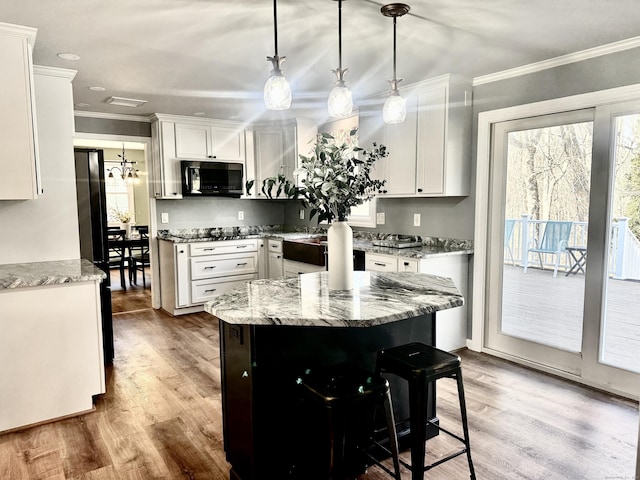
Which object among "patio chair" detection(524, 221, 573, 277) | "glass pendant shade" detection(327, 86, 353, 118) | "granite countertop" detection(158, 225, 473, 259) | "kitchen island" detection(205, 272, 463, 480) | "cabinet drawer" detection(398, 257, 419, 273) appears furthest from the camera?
"granite countertop" detection(158, 225, 473, 259)

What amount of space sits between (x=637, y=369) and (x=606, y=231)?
3.01 feet

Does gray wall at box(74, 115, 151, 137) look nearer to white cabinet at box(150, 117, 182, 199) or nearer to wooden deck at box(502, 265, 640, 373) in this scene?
white cabinet at box(150, 117, 182, 199)

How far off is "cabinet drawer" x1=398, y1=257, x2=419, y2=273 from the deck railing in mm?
780

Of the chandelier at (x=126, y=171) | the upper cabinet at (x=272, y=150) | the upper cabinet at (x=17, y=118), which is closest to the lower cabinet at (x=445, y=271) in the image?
the upper cabinet at (x=272, y=150)

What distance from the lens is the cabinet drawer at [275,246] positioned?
5.21 metres

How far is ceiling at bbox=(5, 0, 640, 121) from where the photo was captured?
229 centimetres

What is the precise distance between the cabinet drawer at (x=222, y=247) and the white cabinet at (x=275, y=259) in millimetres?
201

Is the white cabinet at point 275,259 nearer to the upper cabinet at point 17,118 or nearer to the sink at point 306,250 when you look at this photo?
the sink at point 306,250

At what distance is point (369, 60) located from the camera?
125 inches

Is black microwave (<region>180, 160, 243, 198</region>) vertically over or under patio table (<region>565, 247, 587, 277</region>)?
over

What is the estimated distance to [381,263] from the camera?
376 cm

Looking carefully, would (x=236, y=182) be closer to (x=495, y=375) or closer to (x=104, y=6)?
(x=104, y=6)

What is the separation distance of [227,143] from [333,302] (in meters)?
4.02


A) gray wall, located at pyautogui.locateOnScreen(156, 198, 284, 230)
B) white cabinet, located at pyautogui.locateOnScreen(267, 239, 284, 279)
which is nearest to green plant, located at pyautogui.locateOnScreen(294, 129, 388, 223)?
white cabinet, located at pyautogui.locateOnScreen(267, 239, 284, 279)
